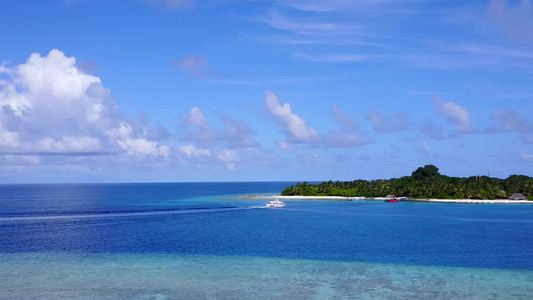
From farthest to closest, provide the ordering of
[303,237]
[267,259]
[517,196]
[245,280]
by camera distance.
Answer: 1. [517,196]
2. [303,237]
3. [267,259]
4. [245,280]

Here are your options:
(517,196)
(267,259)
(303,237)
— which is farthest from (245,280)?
(517,196)

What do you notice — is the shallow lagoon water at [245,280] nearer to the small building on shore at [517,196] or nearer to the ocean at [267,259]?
the ocean at [267,259]

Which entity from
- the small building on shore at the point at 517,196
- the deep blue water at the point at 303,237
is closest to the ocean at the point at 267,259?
the deep blue water at the point at 303,237

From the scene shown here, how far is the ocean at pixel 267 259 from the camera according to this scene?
4491 centimetres

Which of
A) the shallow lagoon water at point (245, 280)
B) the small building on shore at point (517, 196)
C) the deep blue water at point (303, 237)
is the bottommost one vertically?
the shallow lagoon water at point (245, 280)

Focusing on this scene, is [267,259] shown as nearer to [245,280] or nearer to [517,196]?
[245,280]

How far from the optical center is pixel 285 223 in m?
108

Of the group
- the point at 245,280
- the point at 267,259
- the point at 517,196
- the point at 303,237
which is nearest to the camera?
the point at 245,280

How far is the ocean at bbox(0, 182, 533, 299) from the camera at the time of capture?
147ft

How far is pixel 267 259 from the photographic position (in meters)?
61.2

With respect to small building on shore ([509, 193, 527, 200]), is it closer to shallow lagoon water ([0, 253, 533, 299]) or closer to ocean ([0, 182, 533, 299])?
ocean ([0, 182, 533, 299])

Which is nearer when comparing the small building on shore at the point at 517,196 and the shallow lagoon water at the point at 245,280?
the shallow lagoon water at the point at 245,280

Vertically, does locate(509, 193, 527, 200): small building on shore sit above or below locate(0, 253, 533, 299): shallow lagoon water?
above

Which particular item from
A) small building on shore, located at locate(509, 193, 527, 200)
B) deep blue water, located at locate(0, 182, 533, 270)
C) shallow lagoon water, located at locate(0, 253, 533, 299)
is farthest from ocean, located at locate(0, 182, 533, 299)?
small building on shore, located at locate(509, 193, 527, 200)
